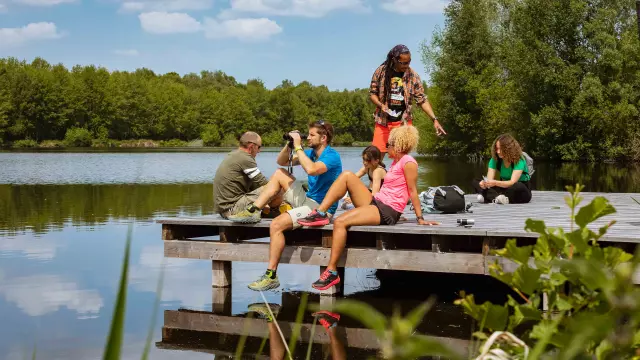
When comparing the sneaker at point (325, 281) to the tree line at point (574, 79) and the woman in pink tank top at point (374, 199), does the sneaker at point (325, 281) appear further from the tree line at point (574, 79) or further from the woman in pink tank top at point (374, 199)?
the tree line at point (574, 79)

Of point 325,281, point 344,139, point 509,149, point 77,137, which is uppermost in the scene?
point 509,149

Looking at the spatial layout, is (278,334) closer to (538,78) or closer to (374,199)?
(374,199)

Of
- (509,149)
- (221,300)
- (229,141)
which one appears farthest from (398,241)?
(229,141)

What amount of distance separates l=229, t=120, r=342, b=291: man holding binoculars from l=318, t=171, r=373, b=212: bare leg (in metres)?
0.22

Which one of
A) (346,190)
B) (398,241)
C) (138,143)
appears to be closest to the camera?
(346,190)

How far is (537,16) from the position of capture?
38.9 m

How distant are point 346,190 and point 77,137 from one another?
294 feet

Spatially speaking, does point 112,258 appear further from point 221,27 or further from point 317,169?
point 221,27

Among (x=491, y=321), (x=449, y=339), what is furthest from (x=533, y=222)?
(x=449, y=339)

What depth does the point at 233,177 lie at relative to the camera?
8.26 metres

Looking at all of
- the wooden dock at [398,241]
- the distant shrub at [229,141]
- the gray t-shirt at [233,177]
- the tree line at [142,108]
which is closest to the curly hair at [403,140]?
the wooden dock at [398,241]

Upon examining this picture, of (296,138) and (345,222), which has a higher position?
(296,138)

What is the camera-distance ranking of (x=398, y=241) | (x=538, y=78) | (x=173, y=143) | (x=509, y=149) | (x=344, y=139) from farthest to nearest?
(x=344, y=139) < (x=173, y=143) < (x=538, y=78) < (x=509, y=149) < (x=398, y=241)

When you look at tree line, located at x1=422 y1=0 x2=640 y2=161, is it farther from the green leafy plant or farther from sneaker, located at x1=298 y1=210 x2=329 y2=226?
the green leafy plant
